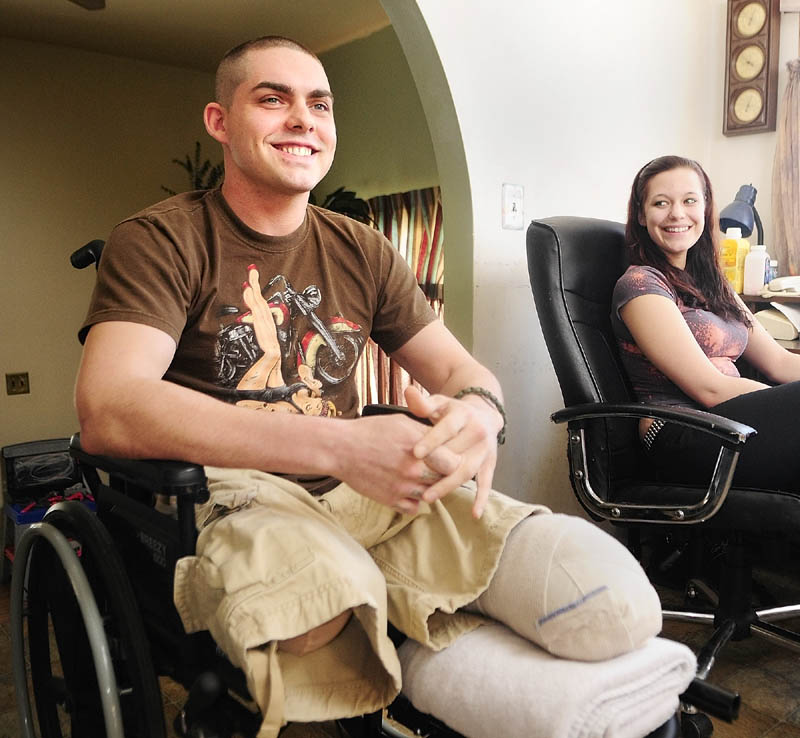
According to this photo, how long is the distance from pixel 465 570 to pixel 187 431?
1.24ft

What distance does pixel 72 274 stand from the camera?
13.8 ft

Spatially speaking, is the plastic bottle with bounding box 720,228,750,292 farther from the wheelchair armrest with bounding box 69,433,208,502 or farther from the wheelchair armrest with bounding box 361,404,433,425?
the wheelchair armrest with bounding box 69,433,208,502

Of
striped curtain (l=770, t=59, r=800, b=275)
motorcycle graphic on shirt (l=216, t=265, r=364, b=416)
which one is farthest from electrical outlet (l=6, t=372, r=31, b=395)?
striped curtain (l=770, t=59, r=800, b=275)

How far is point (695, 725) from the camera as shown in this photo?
1462 mm

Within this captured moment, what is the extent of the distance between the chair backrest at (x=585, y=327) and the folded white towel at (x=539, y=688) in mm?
824

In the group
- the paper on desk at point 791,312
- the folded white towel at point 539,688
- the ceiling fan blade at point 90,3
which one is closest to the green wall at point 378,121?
the ceiling fan blade at point 90,3

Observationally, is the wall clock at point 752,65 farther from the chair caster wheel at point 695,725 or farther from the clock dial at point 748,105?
the chair caster wheel at point 695,725

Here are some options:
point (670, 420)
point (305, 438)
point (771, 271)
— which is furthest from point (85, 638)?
point (771, 271)

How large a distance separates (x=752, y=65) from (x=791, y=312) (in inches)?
36.5

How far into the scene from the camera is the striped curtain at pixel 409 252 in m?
3.65

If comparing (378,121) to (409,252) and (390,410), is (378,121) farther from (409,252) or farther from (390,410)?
(390,410)

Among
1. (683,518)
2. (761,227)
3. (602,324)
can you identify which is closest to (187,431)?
(683,518)

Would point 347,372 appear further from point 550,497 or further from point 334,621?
point 550,497

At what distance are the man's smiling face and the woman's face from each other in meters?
0.99
